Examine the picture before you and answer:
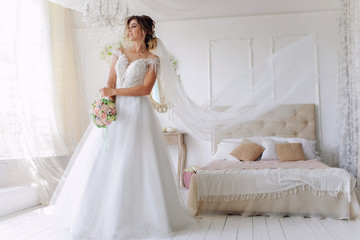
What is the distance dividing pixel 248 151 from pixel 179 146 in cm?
144

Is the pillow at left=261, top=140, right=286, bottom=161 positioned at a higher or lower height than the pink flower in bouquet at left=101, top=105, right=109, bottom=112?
lower

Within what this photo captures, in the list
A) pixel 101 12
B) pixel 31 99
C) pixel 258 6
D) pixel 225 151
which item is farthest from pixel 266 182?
pixel 258 6

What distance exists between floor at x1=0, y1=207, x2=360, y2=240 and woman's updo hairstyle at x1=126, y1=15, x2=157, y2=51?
179cm

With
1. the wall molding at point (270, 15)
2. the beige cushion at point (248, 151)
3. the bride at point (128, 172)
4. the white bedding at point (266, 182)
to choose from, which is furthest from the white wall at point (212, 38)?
the bride at point (128, 172)

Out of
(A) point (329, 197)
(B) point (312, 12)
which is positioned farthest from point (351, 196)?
(B) point (312, 12)

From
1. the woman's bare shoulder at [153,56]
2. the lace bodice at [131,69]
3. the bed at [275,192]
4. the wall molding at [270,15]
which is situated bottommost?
the bed at [275,192]

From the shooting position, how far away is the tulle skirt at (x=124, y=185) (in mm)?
3002

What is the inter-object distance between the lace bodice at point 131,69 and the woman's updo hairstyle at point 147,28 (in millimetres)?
182

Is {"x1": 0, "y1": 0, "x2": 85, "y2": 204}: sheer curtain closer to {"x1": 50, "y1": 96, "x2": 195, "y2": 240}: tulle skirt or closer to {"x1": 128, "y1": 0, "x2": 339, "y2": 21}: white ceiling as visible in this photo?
{"x1": 50, "y1": 96, "x2": 195, "y2": 240}: tulle skirt

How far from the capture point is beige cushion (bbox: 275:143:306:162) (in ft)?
17.2

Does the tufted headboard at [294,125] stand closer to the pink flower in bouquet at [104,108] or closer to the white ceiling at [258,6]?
the white ceiling at [258,6]

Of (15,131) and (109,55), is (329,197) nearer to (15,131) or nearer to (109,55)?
(15,131)

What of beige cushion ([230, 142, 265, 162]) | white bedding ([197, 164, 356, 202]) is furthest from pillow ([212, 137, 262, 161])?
white bedding ([197, 164, 356, 202])

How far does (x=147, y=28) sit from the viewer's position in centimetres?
348
